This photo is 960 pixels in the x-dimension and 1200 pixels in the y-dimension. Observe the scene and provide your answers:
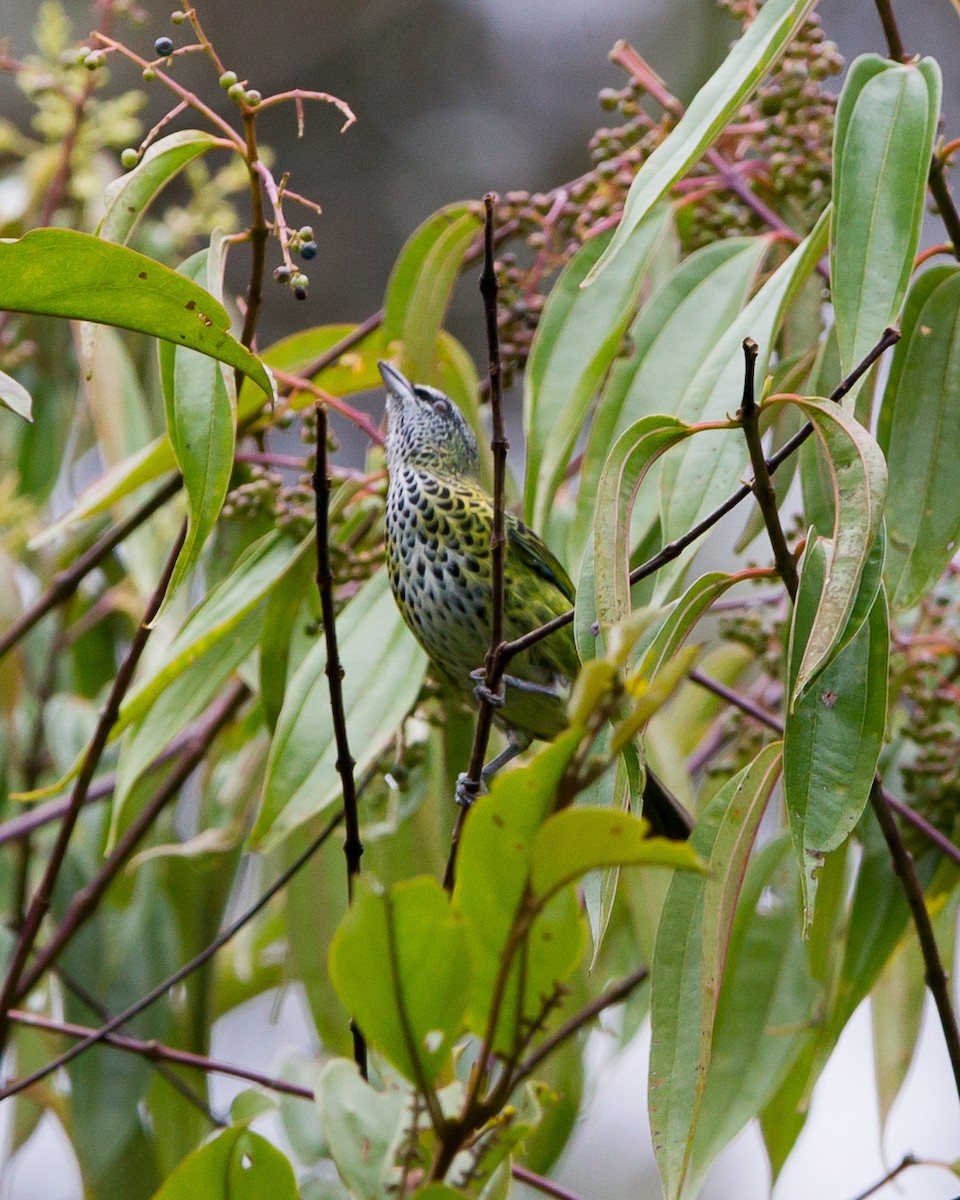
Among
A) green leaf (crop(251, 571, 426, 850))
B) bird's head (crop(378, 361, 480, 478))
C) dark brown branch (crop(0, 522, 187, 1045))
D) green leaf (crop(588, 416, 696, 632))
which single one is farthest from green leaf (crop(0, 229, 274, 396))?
bird's head (crop(378, 361, 480, 478))

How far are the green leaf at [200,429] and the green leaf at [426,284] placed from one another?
0.71 m

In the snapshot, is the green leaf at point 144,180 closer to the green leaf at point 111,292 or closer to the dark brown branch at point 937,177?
the green leaf at point 111,292

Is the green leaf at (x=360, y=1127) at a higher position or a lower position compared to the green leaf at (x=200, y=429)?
lower

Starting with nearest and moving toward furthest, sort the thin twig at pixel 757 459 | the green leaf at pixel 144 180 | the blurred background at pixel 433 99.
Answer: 1. the thin twig at pixel 757 459
2. the green leaf at pixel 144 180
3. the blurred background at pixel 433 99

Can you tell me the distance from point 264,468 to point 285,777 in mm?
586

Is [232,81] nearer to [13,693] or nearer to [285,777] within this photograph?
[285,777]

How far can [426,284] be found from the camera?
7.00 feet

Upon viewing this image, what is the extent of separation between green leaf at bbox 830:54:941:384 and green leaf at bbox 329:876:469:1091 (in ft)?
2.36

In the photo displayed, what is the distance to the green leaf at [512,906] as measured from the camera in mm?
861

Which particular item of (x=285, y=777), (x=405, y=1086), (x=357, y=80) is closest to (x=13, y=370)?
(x=285, y=777)

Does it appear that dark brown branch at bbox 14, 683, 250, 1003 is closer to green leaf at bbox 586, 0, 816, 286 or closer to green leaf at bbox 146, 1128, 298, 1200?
green leaf at bbox 146, 1128, 298, 1200

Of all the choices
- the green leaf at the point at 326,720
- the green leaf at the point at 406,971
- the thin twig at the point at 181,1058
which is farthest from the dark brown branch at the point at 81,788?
the green leaf at the point at 406,971

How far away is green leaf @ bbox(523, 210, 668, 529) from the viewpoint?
1.84 metres

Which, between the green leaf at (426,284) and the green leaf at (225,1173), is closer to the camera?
the green leaf at (225,1173)
